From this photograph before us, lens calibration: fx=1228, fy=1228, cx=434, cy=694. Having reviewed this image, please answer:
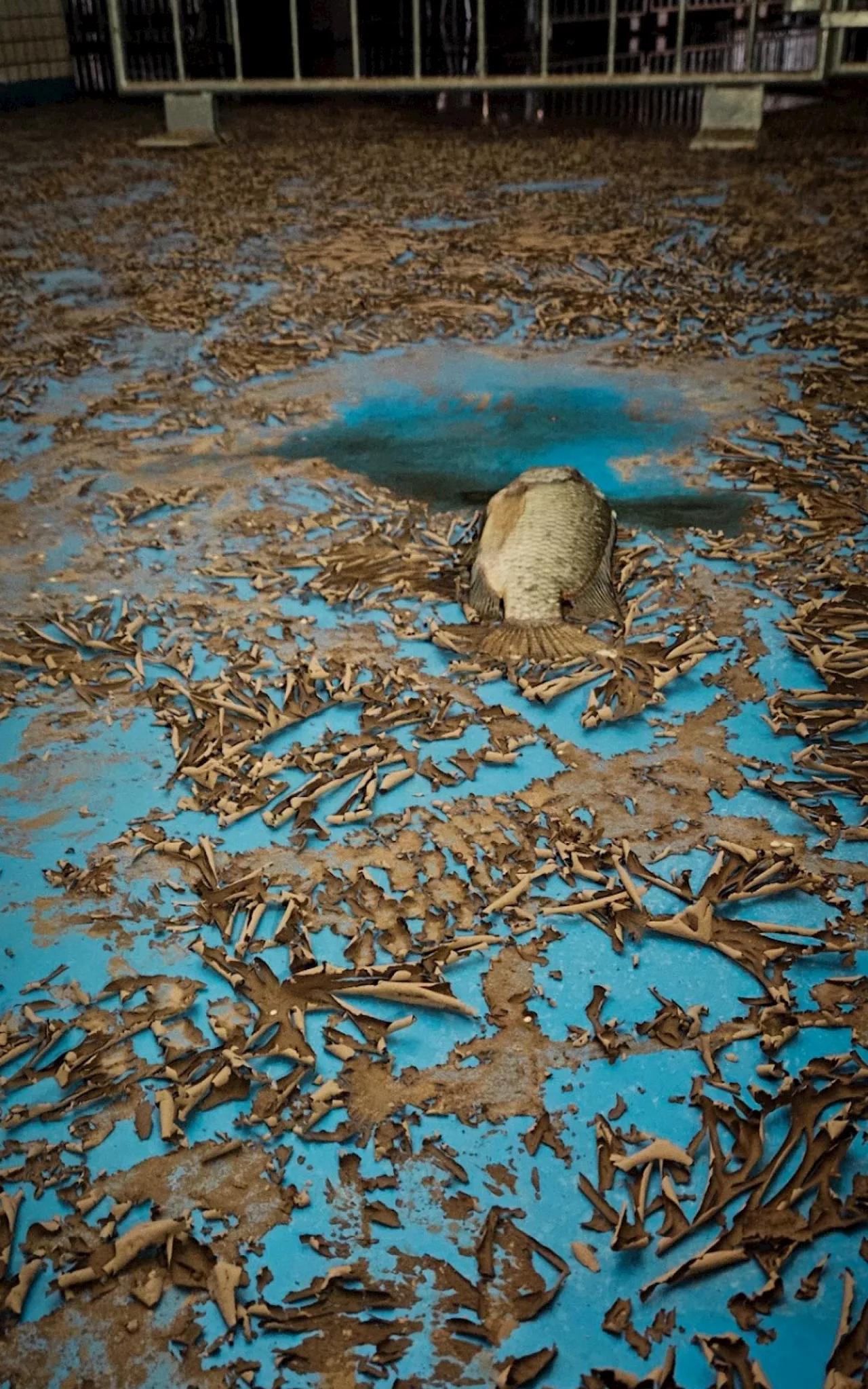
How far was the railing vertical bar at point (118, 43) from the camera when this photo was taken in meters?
12.5

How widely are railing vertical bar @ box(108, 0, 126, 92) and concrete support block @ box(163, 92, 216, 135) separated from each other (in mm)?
552

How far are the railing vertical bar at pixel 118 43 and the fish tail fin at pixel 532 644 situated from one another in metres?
11.0

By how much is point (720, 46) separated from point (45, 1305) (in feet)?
59.0

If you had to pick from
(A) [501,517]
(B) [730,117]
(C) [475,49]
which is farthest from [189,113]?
(A) [501,517]

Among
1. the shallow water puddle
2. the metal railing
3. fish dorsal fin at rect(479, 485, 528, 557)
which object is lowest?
the shallow water puddle

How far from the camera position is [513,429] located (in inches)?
249

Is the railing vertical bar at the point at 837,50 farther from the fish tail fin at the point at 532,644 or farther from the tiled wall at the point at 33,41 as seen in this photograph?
the tiled wall at the point at 33,41

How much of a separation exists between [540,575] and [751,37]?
9.46 metres

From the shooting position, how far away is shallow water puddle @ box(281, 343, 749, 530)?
5.58 metres

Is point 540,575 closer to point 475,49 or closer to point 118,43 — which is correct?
point 118,43

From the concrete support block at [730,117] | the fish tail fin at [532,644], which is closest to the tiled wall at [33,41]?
the concrete support block at [730,117]

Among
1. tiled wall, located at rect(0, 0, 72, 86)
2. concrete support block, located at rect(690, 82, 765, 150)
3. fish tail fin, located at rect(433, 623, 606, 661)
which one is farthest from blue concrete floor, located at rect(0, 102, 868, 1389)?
tiled wall, located at rect(0, 0, 72, 86)

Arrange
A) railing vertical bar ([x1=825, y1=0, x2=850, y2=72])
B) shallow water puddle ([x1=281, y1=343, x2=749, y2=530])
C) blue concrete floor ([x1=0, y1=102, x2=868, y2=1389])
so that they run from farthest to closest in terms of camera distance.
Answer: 1. railing vertical bar ([x1=825, y1=0, x2=850, y2=72])
2. shallow water puddle ([x1=281, y1=343, x2=749, y2=530])
3. blue concrete floor ([x1=0, y1=102, x2=868, y2=1389])

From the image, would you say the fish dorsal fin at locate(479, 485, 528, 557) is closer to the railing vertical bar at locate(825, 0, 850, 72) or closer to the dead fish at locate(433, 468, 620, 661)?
the dead fish at locate(433, 468, 620, 661)
